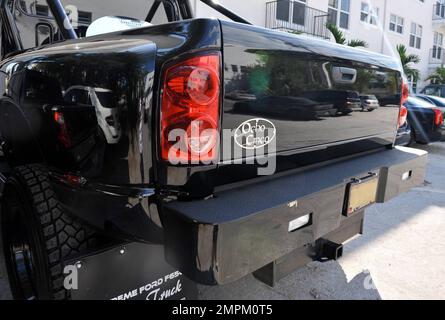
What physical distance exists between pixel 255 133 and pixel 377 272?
1886 mm

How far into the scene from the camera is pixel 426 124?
8.11 m

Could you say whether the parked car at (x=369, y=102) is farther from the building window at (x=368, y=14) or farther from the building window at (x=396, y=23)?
the building window at (x=396, y=23)

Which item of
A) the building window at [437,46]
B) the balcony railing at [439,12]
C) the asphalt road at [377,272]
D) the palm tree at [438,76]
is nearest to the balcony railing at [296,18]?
the asphalt road at [377,272]

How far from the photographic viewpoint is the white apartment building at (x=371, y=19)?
1209 cm

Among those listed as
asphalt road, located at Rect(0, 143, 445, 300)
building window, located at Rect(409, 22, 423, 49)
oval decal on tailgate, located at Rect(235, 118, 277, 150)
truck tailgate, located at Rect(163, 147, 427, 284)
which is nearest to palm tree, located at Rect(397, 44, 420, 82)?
building window, located at Rect(409, 22, 423, 49)

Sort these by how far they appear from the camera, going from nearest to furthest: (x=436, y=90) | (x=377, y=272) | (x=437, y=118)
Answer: (x=377, y=272)
(x=437, y=118)
(x=436, y=90)

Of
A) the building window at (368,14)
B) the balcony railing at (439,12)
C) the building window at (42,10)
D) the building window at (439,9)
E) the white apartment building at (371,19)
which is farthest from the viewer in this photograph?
the building window at (439,9)

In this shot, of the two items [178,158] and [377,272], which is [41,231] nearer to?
[178,158]

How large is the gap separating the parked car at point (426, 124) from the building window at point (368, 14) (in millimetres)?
10974

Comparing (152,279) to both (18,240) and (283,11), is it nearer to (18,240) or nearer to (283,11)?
(18,240)

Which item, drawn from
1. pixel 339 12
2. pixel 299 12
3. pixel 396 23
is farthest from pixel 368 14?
pixel 299 12

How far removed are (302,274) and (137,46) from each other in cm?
209
